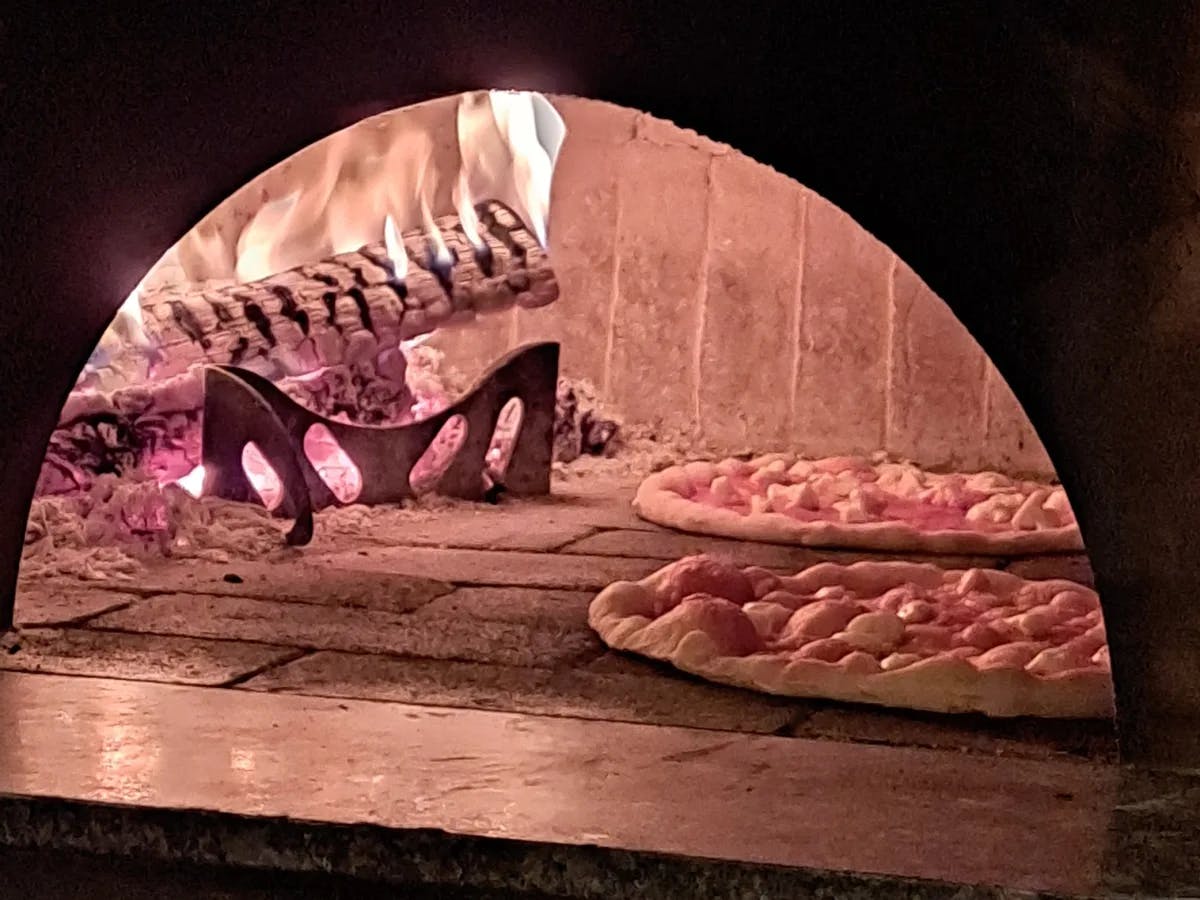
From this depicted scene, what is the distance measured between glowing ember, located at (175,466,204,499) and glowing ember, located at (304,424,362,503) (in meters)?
0.15

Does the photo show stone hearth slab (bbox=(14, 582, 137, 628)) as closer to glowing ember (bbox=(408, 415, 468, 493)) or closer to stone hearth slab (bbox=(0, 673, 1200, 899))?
stone hearth slab (bbox=(0, 673, 1200, 899))

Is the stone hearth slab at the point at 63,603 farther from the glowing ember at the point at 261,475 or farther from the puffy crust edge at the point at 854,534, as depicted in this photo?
the puffy crust edge at the point at 854,534

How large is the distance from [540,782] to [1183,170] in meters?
0.55

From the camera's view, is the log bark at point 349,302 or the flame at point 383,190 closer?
the log bark at point 349,302

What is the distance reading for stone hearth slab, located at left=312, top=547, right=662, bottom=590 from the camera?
1604 mm

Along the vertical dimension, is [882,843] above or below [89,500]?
below

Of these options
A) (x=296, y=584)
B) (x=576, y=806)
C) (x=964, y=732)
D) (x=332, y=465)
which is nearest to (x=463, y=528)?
(x=332, y=465)

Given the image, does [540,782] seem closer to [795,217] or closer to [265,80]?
[265,80]

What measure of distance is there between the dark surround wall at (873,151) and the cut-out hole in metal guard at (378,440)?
18.8 inches

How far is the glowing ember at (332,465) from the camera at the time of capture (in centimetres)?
201

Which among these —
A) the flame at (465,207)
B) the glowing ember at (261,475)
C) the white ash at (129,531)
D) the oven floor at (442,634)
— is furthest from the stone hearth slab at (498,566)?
the flame at (465,207)

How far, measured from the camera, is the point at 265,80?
1.26 m

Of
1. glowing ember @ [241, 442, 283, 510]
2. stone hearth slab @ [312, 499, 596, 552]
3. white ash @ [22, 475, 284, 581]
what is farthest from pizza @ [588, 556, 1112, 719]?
glowing ember @ [241, 442, 283, 510]

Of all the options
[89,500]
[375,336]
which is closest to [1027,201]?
[89,500]
